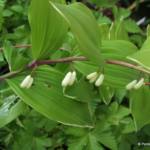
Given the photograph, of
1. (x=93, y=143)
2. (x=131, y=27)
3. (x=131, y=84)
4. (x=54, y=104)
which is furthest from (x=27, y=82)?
Answer: (x=131, y=27)

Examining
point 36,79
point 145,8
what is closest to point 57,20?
point 36,79

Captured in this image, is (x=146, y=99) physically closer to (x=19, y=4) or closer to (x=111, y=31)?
(x=111, y=31)

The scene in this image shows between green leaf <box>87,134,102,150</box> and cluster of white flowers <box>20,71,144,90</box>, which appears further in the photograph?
green leaf <box>87,134,102,150</box>

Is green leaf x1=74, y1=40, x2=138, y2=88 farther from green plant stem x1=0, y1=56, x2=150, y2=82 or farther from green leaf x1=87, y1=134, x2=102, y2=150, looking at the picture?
green leaf x1=87, y1=134, x2=102, y2=150

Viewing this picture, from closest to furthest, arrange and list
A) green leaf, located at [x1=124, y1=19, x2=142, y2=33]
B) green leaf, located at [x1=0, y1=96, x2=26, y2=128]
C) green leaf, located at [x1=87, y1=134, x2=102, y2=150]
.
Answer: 1. green leaf, located at [x1=0, y1=96, x2=26, y2=128]
2. green leaf, located at [x1=87, y1=134, x2=102, y2=150]
3. green leaf, located at [x1=124, y1=19, x2=142, y2=33]

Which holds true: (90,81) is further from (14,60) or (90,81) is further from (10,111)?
(10,111)

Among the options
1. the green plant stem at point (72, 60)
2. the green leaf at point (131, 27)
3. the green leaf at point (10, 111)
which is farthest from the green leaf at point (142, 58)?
the green leaf at point (131, 27)

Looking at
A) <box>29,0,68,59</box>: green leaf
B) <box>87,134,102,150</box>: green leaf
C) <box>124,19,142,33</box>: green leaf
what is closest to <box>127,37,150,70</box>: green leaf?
<box>29,0,68,59</box>: green leaf
